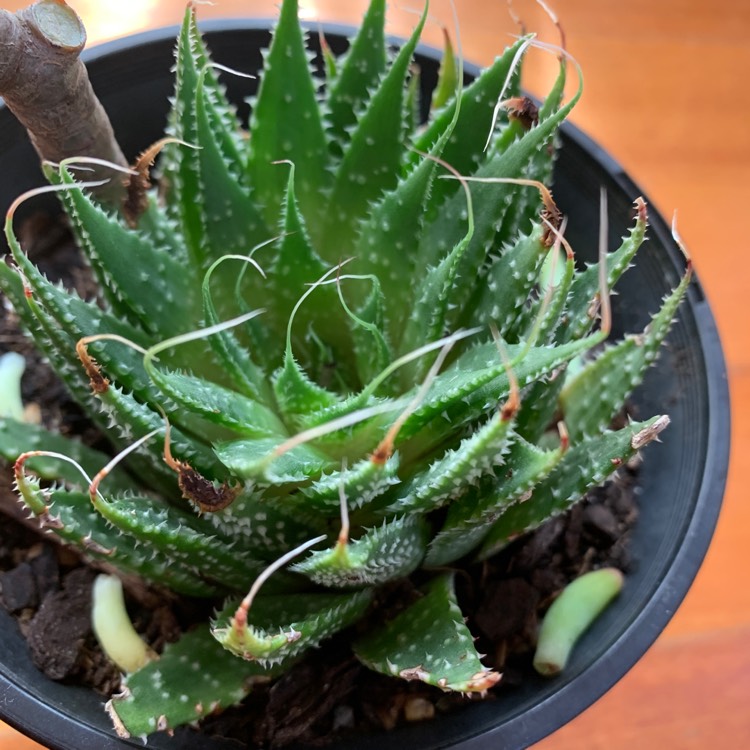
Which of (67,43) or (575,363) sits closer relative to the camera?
(67,43)

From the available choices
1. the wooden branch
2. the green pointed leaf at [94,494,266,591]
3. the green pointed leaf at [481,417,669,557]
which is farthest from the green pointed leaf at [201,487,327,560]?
the wooden branch

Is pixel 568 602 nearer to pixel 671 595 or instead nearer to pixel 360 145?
pixel 671 595

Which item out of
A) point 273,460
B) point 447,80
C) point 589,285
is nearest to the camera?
point 273,460

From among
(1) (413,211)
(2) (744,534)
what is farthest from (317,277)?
(2) (744,534)

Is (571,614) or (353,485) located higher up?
(353,485)

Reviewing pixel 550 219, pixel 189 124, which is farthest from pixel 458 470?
pixel 189 124

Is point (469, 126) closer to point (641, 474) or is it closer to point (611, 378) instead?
point (611, 378)

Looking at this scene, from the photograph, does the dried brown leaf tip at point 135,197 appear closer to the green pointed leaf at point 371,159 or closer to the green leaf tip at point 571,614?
the green pointed leaf at point 371,159
